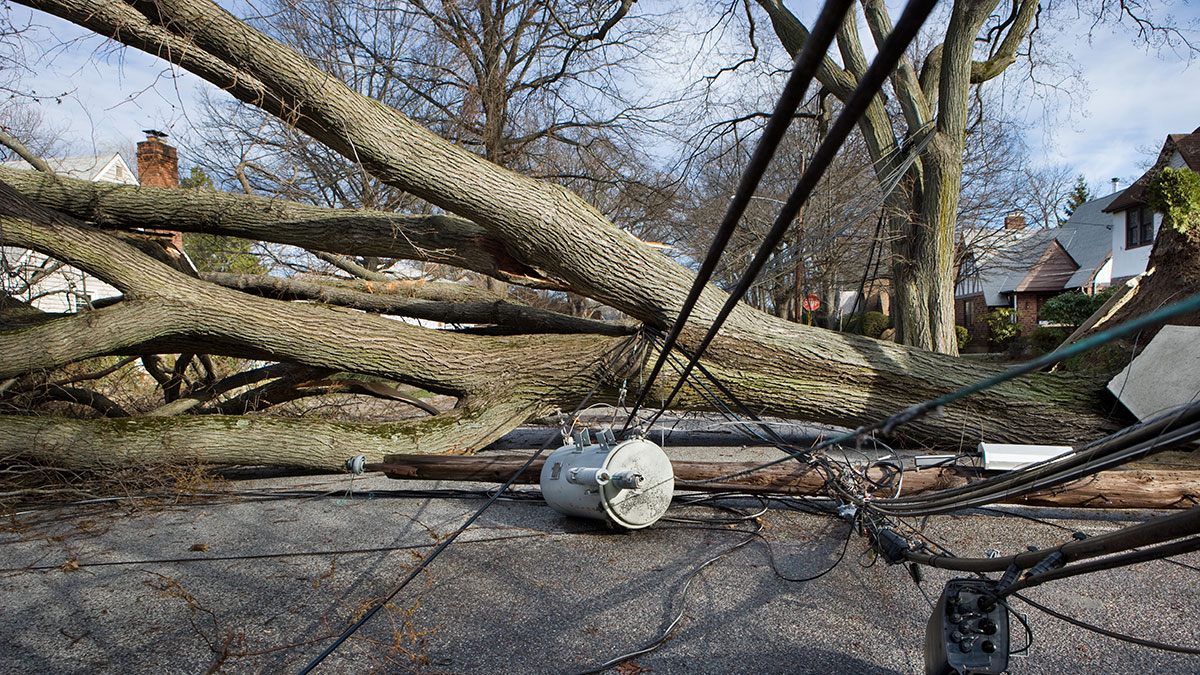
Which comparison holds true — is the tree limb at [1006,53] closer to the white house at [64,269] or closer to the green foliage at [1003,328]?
the white house at [64,269]

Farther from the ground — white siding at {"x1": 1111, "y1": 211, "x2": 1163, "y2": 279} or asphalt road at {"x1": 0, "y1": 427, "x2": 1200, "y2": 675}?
white siding at {"x1": 1111, "y1": 211, "x2": 1163, "y2": 279}

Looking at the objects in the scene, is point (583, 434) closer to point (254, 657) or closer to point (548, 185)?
point (254, 657)

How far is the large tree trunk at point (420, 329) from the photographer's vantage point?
18.8 feet

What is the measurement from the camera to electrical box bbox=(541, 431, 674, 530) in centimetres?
407

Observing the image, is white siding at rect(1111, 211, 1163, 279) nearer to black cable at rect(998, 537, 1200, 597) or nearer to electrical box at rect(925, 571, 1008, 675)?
electrical box at rect(925, 571, 1008, 675)

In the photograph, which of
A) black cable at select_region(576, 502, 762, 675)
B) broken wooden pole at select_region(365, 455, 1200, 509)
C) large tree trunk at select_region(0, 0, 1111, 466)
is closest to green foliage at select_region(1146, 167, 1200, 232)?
large tree trunk at select_region(0, 0, 1111, 466)

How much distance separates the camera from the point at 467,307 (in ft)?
27.8

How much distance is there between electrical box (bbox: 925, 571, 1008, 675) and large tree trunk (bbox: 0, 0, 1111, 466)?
14.4ft

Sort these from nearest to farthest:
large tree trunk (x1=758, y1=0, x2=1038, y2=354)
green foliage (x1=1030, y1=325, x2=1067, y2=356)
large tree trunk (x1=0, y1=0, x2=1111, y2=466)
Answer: large tree trunk (x1=0, y1=0, x2=1111, y2=466) → large tree trunk (x1=758, y1=0, x2=1038, y2=354) → green foliage (x1=1030, y1=325, x2=1067, y2=356)

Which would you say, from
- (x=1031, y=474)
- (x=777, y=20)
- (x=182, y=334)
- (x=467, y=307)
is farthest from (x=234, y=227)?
(x=777, y=20)

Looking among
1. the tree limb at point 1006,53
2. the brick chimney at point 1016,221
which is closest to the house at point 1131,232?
the brick chimney at point 1016,221

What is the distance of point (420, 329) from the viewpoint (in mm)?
6980

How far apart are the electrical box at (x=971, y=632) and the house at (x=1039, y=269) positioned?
29503 mm

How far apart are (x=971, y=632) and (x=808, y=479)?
2828 mm
